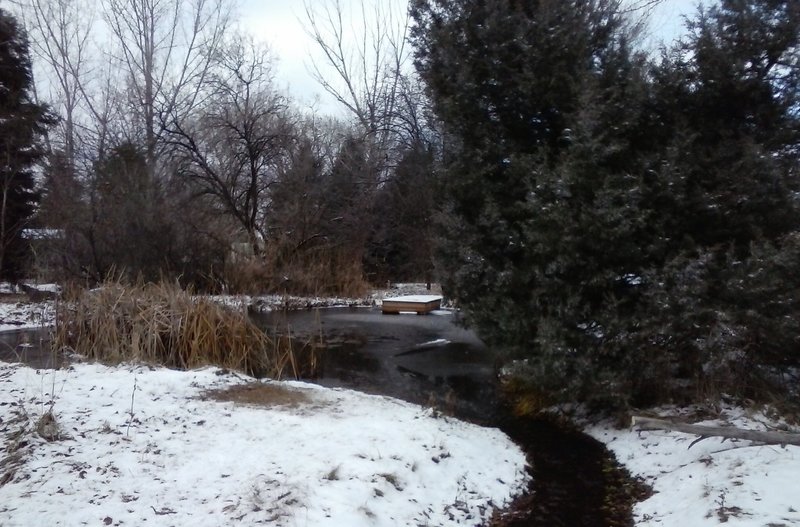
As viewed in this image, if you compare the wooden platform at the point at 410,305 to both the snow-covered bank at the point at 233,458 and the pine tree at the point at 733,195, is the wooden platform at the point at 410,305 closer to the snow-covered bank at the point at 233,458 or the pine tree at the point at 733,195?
the snow-covered bank at the point at 233,458

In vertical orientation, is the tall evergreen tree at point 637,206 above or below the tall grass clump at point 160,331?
above

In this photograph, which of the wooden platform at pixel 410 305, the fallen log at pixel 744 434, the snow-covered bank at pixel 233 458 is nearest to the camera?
the snow-covered bank at pixel 233 458

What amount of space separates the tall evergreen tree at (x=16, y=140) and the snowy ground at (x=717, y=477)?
49.0 ft

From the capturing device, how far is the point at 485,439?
6.68 metres

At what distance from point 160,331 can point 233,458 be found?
419 cm

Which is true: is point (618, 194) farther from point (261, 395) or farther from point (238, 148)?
point (238, 148)

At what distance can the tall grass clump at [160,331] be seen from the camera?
28.4 feet

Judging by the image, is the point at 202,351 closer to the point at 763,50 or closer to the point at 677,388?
the point at 677,388

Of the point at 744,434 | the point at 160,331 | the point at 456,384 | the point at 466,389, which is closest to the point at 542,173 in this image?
the point at 744,434

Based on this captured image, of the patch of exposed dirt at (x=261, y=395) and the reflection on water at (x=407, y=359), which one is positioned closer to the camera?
the patch of exposed dirt at (x=261, y=395)

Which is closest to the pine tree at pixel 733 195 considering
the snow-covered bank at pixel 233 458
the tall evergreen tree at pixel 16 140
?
the snow-covered bank at pixel 233 458

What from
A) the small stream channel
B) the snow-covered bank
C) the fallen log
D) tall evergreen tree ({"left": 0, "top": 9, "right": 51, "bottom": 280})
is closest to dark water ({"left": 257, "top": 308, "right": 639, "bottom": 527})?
the small stream channel

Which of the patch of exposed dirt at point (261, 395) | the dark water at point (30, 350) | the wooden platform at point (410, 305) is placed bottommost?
the patch of exposed dirt at point (261, 395)

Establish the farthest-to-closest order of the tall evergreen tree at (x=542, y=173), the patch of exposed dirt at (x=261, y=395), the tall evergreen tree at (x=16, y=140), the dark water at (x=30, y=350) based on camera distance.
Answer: the tall evergreen tree at (x=16, y=140)
the dark water at (x=30, y=350)
the patch of exposed dirt at (x=261, y=395)
the tall evergreen tree at (x=542, y=173)
